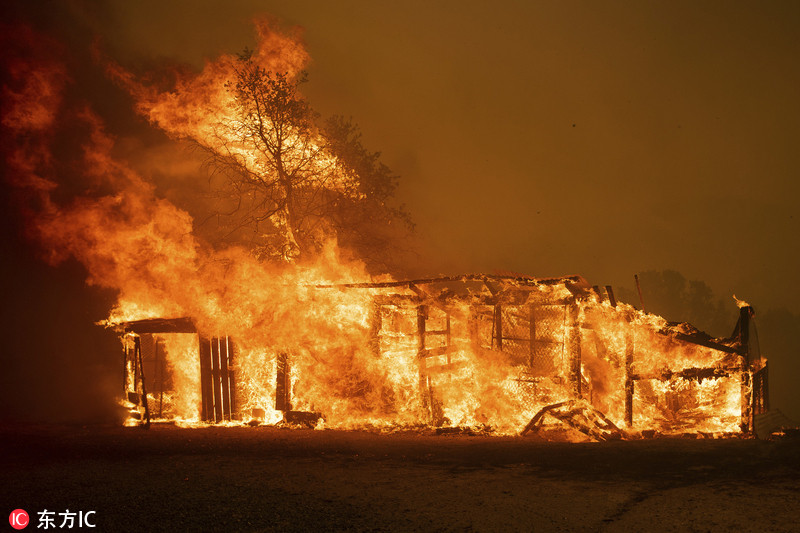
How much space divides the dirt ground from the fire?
1483mm

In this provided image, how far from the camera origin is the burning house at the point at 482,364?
1171 cm

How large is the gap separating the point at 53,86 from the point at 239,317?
17.8 meters

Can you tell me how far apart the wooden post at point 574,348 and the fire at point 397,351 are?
21 millimetres

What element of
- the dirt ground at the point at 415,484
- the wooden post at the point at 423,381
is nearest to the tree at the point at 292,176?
the wooden post at the point at 423,381

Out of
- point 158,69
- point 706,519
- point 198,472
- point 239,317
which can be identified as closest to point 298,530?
point 198,472

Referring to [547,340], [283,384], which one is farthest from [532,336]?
[283,384]

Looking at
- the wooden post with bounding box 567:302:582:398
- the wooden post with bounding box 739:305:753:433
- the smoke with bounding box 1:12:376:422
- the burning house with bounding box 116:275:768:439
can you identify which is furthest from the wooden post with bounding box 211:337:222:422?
the wooden post with bounding box 739:305:753:433

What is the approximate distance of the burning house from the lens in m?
11.7

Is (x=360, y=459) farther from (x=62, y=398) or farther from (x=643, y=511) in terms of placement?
(x=62, y=398)

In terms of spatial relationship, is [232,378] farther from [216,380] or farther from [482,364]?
[482,364]

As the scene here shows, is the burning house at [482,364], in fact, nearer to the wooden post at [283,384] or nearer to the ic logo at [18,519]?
the wooden post at [283,384]

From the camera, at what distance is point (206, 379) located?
15.2m

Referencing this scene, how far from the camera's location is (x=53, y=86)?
25.5m

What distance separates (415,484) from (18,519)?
4752mm
